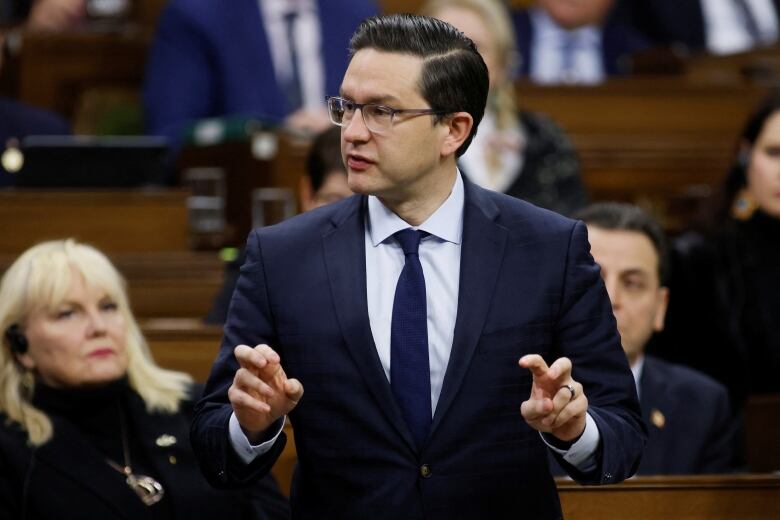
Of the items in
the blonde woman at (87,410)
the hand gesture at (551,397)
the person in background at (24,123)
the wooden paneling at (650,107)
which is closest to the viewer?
the hand gesture at (551,397)

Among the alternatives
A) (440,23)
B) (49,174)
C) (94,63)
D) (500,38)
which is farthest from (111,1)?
(440,23)

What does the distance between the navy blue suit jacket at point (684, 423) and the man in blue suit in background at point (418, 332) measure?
3.11 ft

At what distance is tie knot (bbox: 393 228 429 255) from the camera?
1784 millimetres

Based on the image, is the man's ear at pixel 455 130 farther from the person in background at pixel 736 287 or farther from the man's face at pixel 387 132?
the person in background at pixel 736 287

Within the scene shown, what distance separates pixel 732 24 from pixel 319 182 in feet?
8.65

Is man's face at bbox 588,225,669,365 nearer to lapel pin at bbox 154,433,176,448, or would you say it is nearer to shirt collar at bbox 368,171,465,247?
lapel pin at bbox 154,433,176,448

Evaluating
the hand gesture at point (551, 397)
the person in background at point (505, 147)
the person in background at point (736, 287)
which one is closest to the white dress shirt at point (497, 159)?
the person in background at point (505, 147)

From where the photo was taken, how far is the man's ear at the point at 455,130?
1789 millimetres

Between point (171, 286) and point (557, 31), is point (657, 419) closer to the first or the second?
point (171, 286)

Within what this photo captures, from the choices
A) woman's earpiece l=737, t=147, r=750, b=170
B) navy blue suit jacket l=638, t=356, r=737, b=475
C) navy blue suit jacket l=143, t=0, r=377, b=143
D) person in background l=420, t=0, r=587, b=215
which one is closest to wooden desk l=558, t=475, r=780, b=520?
navy blue suit jacket l=638, t=356, r=737, b=475

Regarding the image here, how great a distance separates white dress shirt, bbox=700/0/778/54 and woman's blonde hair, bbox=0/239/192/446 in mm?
3109

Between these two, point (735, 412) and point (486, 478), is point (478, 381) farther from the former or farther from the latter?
point (735, 412)

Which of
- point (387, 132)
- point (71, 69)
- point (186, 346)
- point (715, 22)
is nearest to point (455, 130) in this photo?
point (387, 132)

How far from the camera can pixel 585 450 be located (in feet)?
5.65
